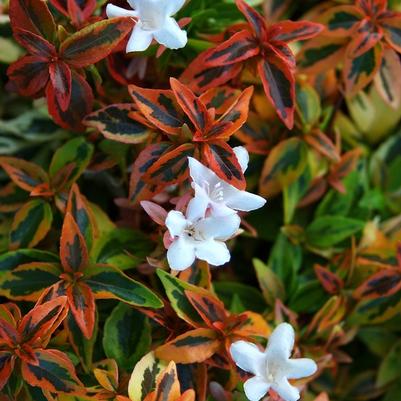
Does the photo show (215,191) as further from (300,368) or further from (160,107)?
(300,368)

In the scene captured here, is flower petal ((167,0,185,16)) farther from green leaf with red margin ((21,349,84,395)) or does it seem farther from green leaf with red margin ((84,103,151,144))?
green leaf with red margin ((21,349,84,395))

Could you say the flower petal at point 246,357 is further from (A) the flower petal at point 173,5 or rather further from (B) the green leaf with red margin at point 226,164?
(A) the flower petal at point 173,5

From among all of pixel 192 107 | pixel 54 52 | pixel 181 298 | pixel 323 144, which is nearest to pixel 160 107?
pixel 192 107

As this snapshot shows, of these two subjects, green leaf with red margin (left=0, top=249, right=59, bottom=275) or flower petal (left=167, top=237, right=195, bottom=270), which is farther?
green leaf with red margin (left=0, top=249, right=59, bottom=275)

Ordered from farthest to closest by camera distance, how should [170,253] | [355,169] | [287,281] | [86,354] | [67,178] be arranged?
[355,169]
[287,281]
[67,178]
[86,354]
[170,253]

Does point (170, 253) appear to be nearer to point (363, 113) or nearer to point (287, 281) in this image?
Answer: point (287, 281)

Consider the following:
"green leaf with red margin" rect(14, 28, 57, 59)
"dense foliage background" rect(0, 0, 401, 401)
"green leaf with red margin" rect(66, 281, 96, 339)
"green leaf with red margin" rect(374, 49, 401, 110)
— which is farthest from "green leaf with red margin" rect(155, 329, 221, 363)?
"green leaf with red margin" rect(374, 49, 401, 110)

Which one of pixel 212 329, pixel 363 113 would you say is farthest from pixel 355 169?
pixel 212 329
